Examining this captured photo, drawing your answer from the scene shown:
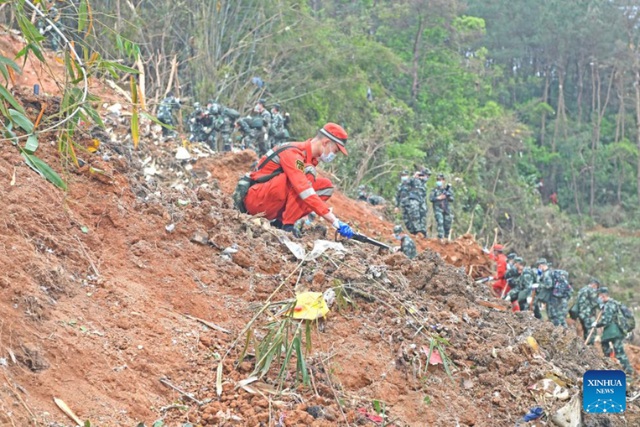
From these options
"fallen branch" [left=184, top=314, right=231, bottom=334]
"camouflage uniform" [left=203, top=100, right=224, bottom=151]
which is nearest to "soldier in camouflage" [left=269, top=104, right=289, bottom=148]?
"camouflage uniform" [left=203, top=100, right=224, bottom=151]

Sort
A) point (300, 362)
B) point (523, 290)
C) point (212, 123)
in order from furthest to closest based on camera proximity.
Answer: point (212, 123) → point (523, 290) → point (300, 362)

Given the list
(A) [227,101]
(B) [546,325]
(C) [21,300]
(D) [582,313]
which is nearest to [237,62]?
(A) [227,101]

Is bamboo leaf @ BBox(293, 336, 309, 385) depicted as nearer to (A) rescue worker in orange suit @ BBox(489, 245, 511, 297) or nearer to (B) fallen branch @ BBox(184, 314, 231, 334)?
(B) fallen branch @ BBox(184, 314, 231, 334)

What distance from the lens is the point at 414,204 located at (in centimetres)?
1583

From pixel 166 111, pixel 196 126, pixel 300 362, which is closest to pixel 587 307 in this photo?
pixel 196 126

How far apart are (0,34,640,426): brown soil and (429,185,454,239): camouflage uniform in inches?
372

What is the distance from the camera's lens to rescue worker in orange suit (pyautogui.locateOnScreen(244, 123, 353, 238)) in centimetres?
696

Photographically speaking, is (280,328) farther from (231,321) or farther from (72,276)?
(72,276)

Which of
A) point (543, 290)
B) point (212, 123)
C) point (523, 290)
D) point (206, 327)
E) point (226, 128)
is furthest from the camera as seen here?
point (226, 128)

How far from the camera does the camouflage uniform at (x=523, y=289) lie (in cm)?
1347

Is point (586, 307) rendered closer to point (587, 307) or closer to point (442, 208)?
point (587, 307)

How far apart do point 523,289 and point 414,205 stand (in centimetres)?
306

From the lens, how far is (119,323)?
4.89 metres

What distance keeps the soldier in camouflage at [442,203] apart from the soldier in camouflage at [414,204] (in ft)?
2.13
